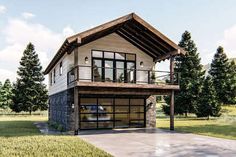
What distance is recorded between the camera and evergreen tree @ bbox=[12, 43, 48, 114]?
38.1 meters

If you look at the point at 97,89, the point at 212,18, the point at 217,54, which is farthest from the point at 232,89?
the point at 97,89

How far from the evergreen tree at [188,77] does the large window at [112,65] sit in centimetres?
1321

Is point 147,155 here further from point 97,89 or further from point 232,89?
point 232,89

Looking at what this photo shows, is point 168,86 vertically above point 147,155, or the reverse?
point 168,86

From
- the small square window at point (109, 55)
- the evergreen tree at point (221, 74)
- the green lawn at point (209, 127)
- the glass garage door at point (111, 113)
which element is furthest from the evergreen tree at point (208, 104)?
the small square window at point (109, 55)

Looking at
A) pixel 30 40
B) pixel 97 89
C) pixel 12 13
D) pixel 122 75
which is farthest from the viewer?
pixel 30 40

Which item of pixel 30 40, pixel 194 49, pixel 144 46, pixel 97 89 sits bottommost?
pixel 97 89

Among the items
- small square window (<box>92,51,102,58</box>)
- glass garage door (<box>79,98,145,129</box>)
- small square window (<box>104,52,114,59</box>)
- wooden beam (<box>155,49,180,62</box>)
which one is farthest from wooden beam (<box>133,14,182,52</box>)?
glass garage door (<box>79,98,145,129</box>)

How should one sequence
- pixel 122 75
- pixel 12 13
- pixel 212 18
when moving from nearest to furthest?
pixel 122 75, pixel 212 18, pixel 12 13

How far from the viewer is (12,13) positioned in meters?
20.4

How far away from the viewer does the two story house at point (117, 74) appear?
1567 cm

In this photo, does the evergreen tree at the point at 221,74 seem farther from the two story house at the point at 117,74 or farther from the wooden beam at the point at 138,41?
the wooden beam at the point at 138,41

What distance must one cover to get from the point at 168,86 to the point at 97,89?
15.4 ft

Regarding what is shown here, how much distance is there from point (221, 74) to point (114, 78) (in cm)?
2770
